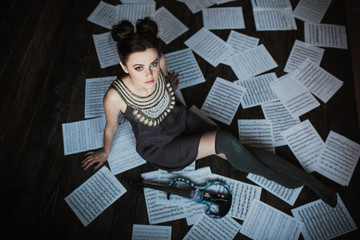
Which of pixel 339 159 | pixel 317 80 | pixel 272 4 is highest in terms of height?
pixel 272 4

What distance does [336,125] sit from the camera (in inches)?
64.8

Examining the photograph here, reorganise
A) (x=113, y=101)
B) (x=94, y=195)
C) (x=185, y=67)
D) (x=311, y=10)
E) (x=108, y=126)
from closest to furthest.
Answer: (x=113, y=101)
(x=108, y=126)
(x=94, y=195)
(x=185, y=67)
(x=311, y=10)

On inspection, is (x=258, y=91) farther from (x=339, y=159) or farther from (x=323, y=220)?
(x=323, y=220)

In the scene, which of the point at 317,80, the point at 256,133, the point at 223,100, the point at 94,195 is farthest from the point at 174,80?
the point at 317,80

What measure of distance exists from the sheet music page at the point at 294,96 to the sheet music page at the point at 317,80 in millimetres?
46

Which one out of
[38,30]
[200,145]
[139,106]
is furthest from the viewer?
[38,30]

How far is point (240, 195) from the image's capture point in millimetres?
1488

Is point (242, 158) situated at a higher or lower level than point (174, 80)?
lower

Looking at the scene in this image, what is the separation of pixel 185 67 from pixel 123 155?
78cm

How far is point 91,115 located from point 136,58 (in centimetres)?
91

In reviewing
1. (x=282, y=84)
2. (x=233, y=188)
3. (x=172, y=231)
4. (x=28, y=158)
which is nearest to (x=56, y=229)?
(x=28, y=158)

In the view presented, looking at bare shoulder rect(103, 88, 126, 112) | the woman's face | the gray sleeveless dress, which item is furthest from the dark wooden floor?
the woman's face

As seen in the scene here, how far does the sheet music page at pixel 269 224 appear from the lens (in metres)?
1.41

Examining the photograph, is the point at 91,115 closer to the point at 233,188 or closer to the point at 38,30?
the point at 38,30
